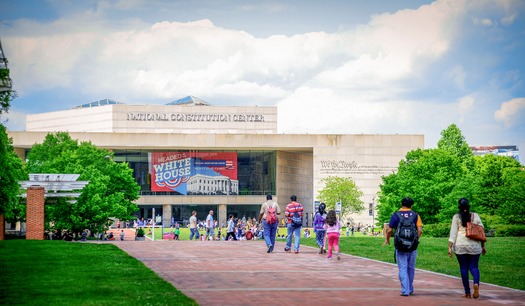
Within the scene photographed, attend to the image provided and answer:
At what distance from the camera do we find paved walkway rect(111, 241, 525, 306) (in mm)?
13898

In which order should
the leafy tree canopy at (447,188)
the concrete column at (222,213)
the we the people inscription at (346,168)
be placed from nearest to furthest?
the leafy tree canopy at (447,188)
the concrete column at (222,213)
the we the people inscription at (346,168)

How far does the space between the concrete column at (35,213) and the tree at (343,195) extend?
68474mm

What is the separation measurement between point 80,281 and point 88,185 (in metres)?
40.9

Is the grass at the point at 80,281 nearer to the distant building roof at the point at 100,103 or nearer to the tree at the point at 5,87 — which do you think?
the tree at the point at 5,87

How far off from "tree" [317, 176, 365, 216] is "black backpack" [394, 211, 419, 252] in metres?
89.5

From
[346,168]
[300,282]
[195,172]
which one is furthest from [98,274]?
[346,168]

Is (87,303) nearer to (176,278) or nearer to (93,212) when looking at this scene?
(176,278)

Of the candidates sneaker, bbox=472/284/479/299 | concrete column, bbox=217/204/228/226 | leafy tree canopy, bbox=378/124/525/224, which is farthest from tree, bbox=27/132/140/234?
concrete column, bbox=217/204/228/226

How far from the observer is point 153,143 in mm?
113188

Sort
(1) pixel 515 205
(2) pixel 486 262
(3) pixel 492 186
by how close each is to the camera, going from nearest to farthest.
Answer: (2) pixel 486 262, (1) pixel 515 205, (3) pixel 492 186

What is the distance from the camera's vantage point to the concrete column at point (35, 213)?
3822 centimetres

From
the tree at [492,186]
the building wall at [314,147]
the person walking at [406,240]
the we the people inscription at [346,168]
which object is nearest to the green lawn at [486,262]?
the person walking at [406,240]

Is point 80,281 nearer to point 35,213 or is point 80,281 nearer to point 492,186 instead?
point 35,213

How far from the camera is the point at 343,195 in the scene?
346 ft
